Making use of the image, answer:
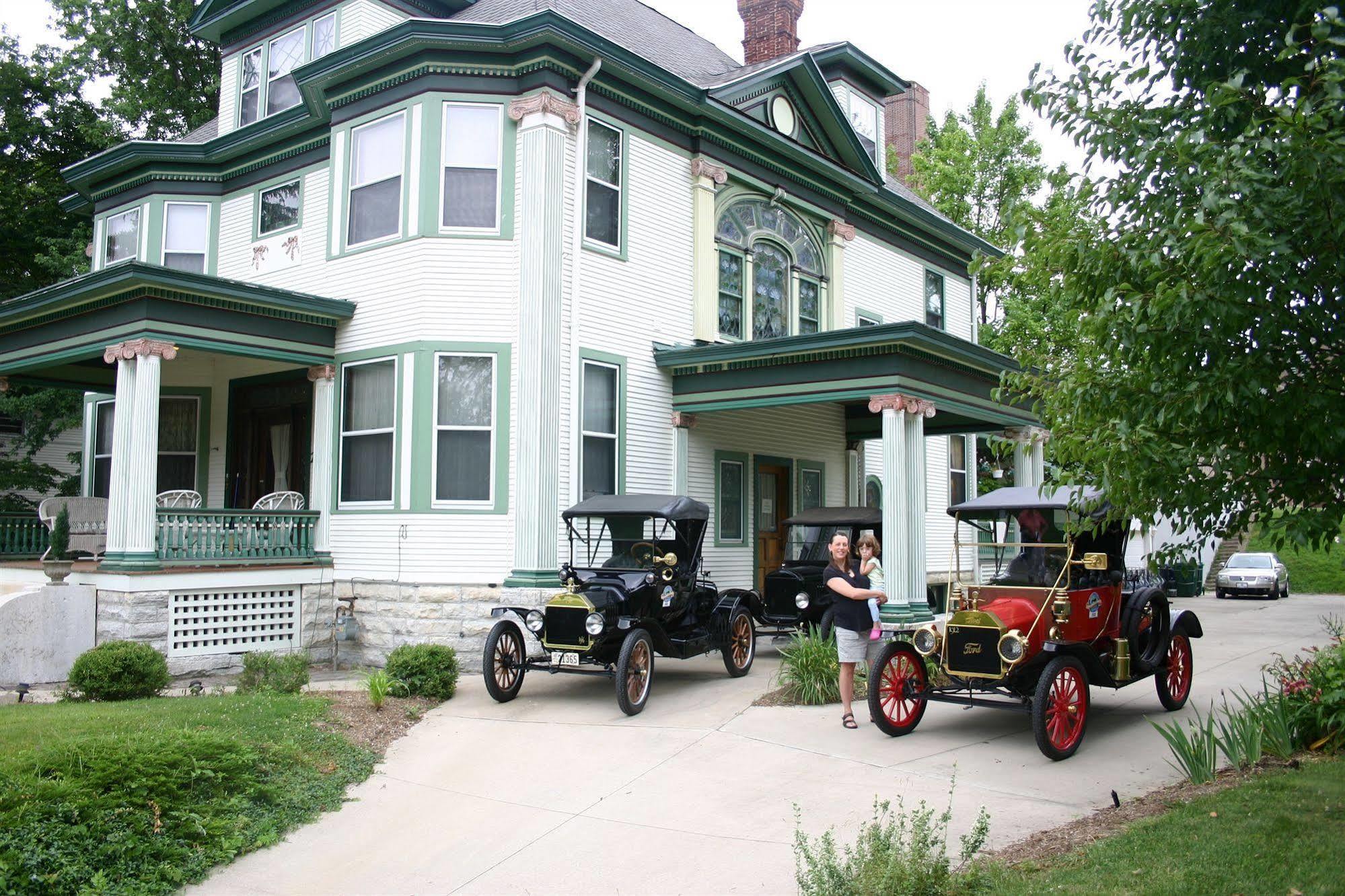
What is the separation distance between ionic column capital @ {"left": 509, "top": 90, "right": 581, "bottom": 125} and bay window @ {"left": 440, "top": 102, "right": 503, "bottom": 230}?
33 centimetres

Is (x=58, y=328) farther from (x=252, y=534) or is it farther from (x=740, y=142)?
(x=740, y=142)

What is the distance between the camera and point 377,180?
52.7 ft

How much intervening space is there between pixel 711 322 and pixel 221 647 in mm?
9058

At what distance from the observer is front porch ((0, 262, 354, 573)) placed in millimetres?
14109

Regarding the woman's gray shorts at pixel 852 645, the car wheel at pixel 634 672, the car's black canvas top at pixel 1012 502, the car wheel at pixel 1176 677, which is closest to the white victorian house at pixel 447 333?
Answer: the car wheel at pixel 634 672

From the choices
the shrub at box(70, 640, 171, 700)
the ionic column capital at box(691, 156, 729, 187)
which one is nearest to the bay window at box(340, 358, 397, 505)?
the shrub at box(70, 640, 171, 700)

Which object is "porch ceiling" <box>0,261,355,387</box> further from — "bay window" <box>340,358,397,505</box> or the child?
the child

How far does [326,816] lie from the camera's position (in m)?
7.97

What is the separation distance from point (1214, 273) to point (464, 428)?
11.2m

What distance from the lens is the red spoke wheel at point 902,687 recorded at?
9.72 metres

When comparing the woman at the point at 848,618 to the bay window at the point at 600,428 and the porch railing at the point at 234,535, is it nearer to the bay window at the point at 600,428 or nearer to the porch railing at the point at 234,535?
the bay window at the point at 600,428

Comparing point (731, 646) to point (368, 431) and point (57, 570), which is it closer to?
point (368, 431)

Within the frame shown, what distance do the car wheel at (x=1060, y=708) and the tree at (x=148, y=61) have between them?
25681 mm

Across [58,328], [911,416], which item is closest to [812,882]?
[911,416]
